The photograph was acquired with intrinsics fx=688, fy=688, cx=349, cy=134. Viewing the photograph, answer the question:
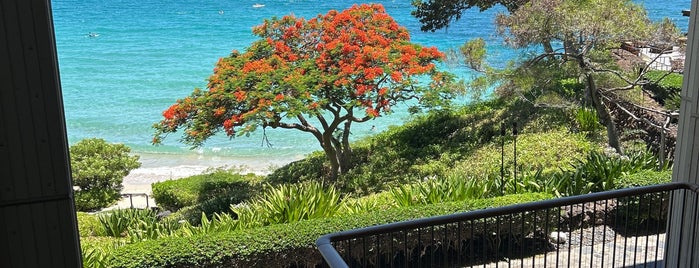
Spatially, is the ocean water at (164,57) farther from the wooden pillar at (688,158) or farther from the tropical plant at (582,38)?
the wooden pillar at (688,158)

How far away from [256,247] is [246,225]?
0.85 meters

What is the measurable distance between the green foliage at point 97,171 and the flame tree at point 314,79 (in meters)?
1.62

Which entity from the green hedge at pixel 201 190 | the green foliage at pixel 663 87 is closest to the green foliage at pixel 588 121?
the green foliage at pixel 663 87

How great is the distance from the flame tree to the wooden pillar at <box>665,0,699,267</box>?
769cm

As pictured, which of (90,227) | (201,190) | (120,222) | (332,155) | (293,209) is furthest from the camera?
(201,190)

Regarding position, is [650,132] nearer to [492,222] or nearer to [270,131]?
[492,222]

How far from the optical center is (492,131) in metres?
13.9

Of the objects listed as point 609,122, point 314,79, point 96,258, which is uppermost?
point 314,79

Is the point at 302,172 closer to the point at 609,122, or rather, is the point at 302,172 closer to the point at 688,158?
the point at 609,122

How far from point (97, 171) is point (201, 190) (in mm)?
1928

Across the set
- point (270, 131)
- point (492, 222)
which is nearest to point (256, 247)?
point (492, 222)

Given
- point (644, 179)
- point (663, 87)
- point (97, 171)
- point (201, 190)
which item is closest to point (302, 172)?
point (201, 190)

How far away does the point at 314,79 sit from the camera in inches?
460

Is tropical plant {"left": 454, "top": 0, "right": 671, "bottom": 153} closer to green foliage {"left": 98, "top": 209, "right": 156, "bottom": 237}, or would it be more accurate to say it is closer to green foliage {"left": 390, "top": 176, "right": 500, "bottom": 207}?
green foliage {"left": 390, "top": 176, "right": 500, "bottom": 207}
